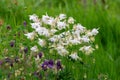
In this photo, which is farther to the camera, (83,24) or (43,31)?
(83,24)

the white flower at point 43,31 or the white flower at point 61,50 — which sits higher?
the white flower at point 43,31

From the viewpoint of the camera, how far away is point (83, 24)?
479cm

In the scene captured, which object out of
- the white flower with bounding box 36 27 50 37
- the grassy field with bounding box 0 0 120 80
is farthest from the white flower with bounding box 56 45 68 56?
the grassy field with bounding box 0 0 120 80

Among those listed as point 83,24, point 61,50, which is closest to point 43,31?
point 61,50

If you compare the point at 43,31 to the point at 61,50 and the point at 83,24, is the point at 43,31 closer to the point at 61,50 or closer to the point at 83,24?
the point at 61,50

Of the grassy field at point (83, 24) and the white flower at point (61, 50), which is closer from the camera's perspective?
the white flower at point (61, 50)

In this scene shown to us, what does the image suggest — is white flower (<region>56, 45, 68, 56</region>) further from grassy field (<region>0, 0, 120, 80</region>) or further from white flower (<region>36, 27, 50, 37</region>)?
grassy field (<region>0, 0, 120, 80</region>)

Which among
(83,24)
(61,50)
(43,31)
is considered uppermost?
(83,24)

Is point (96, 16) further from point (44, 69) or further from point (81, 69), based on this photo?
point (44, 69)

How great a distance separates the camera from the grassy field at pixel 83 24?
3289 millimetres

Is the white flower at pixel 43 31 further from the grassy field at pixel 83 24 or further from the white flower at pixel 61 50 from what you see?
the grassy field at pixel 83 24

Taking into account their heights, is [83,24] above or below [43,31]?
above

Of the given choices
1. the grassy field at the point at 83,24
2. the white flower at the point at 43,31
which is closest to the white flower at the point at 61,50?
the white flower at the point at 43,31

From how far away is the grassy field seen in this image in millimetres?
3289
